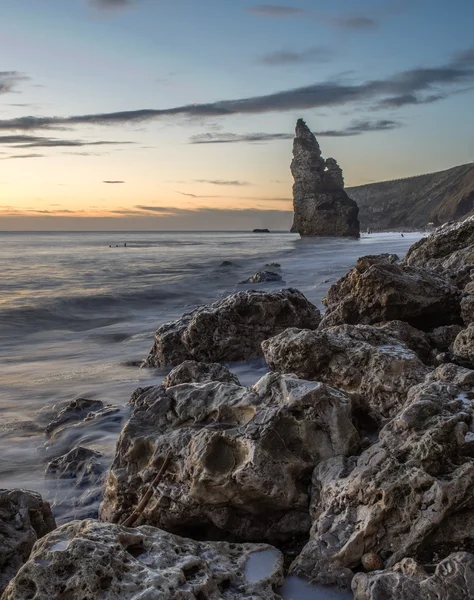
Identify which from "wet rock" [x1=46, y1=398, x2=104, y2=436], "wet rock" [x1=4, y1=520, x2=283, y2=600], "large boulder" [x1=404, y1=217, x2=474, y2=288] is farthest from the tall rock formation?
"wet rock" [x1=4, y1=520, x2=283, y2=600]

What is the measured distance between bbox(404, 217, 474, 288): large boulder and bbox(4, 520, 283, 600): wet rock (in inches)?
216

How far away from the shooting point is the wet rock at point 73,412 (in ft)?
19.1

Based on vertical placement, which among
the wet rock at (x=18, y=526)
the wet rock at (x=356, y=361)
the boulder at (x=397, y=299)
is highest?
the boulder at (x=397, y=299)

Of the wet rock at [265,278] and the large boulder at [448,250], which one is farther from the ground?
the large boulder at [448,250]

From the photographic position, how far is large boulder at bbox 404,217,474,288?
300 inches

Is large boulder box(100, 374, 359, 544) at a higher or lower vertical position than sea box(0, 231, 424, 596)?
higher

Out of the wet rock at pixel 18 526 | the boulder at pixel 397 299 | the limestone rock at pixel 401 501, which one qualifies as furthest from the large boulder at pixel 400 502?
the boulder at pixel 397 299

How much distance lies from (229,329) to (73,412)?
81.2 inches

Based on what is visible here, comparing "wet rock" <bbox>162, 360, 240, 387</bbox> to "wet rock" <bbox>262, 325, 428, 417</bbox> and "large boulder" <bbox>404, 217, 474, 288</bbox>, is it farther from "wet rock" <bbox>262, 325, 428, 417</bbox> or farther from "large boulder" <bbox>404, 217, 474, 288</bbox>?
"large boulder" <bbox>404, 217, 474, 288</bbox>

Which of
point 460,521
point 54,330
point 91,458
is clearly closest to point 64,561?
point 460,521

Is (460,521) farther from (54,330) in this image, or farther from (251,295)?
(54,330)

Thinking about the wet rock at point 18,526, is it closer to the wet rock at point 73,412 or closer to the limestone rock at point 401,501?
the limestone rock at point 401,501

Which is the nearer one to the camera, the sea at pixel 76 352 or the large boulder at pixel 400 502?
the large boulder at pixel 400 502

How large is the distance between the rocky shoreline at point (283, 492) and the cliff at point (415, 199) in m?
118
